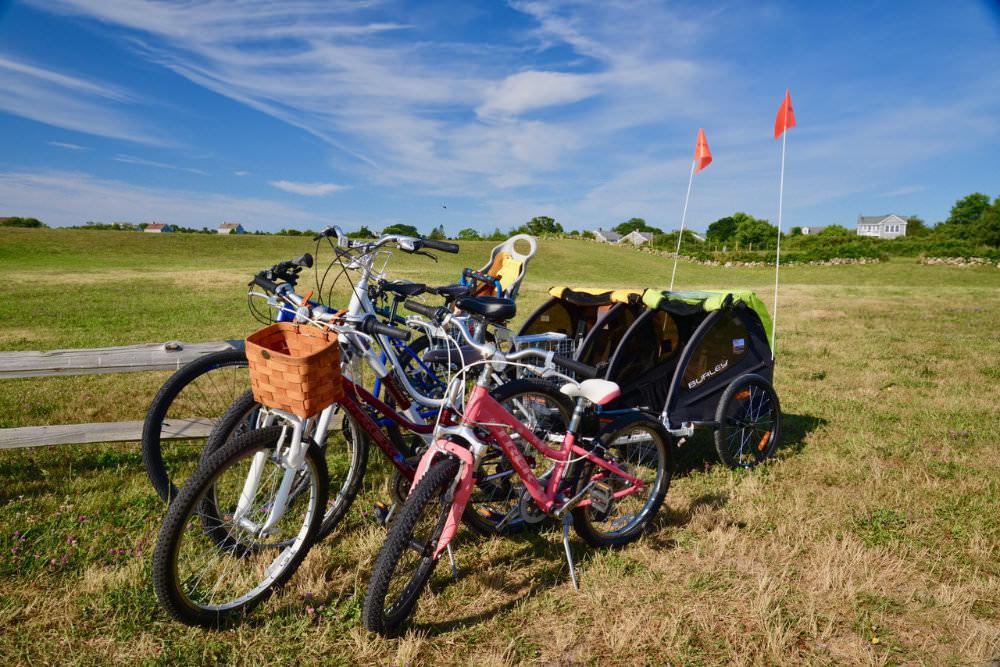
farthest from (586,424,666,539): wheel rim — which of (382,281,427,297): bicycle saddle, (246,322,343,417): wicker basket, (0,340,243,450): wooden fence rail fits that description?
(0,340,243,450): wooden fence rail

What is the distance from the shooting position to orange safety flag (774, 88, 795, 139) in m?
7.28

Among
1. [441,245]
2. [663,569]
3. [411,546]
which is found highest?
[441,245]

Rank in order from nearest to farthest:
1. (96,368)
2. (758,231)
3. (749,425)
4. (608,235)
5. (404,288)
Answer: (96,368) < (404,288) < (749,425) < (758,231) < (608,235)

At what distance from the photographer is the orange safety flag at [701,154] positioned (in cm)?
804

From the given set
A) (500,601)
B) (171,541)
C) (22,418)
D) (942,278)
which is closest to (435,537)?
(500,601)

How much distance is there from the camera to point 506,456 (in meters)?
3.03

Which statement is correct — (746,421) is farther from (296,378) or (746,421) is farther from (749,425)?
(296,378)

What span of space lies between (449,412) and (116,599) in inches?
77.3

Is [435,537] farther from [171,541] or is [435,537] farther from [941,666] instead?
[941,666]

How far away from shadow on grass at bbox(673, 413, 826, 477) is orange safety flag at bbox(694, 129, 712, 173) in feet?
12.7

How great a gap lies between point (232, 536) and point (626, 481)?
7.69ft

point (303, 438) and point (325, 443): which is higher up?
point (303, 438)

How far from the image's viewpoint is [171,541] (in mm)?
2393

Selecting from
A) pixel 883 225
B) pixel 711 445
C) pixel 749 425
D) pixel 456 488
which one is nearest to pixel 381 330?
pixel 456 488
